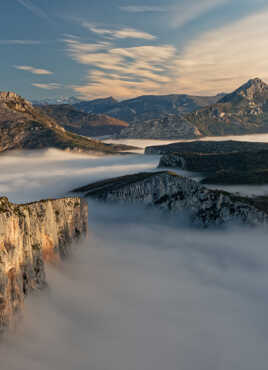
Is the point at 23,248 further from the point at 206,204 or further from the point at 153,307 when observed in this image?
the point at 206,204

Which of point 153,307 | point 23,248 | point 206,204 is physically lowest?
point 153,307

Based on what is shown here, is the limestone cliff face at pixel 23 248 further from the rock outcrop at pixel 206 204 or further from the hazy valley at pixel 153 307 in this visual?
the rock outcrop at pixel 206 204

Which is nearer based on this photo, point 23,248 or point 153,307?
point 23,248

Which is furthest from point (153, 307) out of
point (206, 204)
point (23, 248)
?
point (206, 204)

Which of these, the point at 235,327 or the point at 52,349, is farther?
the point at 235,327

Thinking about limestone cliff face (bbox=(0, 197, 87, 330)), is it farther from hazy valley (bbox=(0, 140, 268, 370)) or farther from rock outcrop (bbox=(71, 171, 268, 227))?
rock outcrop (bbox=(71, 171, 268, 227))

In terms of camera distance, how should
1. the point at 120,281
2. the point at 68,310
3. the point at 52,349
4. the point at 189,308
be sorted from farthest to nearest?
A: the point at 120,281
the point at 189,308
the point at 68,310
the point at 52,349

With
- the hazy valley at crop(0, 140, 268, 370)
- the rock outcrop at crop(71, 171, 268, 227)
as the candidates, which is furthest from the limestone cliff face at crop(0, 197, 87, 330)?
the rock outcrop at crop(71, 171, 268, 227)

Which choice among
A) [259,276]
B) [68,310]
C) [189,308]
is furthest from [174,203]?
[68,310]

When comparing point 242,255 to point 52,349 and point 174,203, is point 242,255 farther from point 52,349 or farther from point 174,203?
point 52,349
